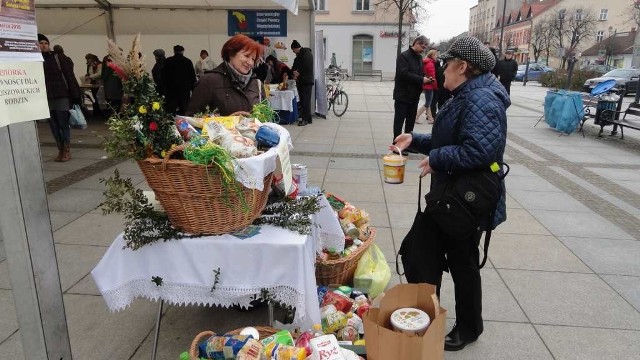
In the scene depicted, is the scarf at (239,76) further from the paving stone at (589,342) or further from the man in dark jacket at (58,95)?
the man in dark jacket at (58,95)

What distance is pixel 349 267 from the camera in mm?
2855

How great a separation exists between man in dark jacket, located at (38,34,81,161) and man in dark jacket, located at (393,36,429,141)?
4671 millimetres

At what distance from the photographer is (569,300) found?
10.1 feet

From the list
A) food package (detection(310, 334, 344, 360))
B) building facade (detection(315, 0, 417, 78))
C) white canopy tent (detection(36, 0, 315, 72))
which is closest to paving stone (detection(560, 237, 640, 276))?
food package (detection(310, 334, 344, 360))

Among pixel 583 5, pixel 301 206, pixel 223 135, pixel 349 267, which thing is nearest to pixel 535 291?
pixel 349 267

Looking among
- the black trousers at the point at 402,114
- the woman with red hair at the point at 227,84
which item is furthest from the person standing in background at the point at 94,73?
the woman with red hair at the point at 227,84

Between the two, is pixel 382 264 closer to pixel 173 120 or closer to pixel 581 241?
pixel 173 120

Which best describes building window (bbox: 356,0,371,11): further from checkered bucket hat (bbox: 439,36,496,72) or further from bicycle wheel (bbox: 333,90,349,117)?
checkered bucket hat (bbox: 439,36,496,72)

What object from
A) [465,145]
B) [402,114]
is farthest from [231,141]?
[402,114]

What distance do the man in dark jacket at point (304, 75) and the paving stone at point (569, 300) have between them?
23.8ft

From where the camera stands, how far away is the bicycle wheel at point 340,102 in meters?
12.1

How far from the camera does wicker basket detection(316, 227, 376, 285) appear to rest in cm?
272

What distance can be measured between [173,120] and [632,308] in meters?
3.10

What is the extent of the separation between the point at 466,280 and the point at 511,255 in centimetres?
150
